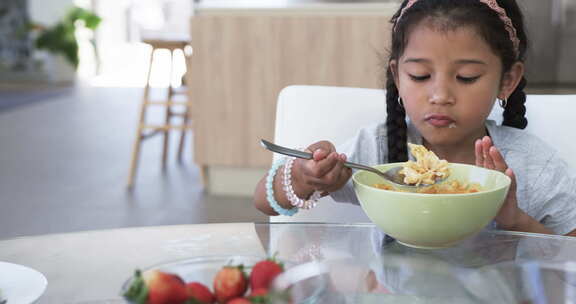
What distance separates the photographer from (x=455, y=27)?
1114mm

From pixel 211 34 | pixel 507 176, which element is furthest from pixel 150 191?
pixel 507 176

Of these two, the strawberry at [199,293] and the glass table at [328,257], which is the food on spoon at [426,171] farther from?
the strawberry at [199,293]

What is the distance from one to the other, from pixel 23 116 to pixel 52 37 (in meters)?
2.02

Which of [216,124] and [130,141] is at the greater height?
[216,124]

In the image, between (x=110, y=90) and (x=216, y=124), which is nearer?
(x=216, y=124)

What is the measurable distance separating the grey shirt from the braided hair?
0.02 metres

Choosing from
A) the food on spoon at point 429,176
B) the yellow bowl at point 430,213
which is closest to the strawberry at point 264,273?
the yellow bowl at point 430,213

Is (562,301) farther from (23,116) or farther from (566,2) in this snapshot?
(566,2)

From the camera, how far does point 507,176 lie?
875 millimetres

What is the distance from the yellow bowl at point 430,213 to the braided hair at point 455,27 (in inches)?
14.5

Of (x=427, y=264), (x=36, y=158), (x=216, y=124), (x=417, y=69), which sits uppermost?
(x=417, y=69)

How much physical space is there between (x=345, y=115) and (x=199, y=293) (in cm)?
71

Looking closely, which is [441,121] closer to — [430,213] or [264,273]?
[430,213]

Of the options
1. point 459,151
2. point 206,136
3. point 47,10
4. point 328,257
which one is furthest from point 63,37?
point 328,257
